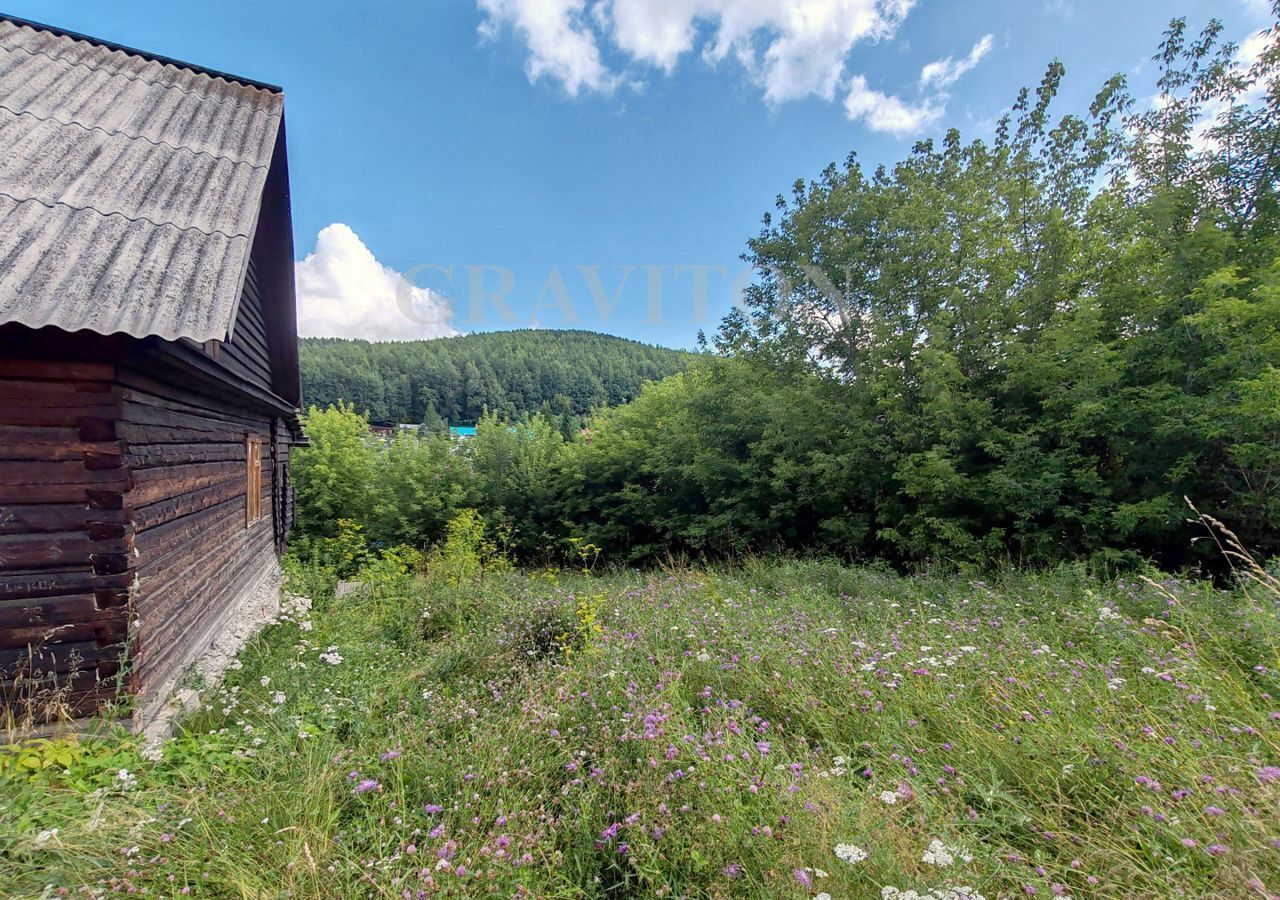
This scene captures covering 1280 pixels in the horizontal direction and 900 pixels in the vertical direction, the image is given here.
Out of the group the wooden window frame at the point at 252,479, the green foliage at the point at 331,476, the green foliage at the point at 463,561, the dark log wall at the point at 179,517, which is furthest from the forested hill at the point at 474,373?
the dark log wall at the point at 179,517

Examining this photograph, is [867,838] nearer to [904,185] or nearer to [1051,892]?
[1051,892]

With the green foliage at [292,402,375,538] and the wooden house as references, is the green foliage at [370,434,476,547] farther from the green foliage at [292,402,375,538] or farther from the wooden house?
the wooden house

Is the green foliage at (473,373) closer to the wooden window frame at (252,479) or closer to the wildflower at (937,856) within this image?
the wooden window frame at (252,479)

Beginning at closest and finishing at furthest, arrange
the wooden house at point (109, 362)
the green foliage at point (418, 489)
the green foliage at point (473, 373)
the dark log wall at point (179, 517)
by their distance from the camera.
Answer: the wooden house at point (109, 362) → the dark log wall at point (179, 517) → the green foliage at point (418, 489) → the green foliage at point (473, 373)

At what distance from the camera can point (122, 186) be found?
3125 mm

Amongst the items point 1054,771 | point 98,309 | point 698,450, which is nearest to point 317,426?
point 698,450

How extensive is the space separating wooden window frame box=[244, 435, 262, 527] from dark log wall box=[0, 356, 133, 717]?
125 inches

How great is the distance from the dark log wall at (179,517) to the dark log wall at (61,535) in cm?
10

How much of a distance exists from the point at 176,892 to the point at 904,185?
41.3ft

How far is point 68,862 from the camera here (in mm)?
1749

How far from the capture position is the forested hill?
36.2 meters

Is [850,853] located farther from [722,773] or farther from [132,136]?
[132,136]

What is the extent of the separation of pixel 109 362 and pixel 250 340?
3.13 m

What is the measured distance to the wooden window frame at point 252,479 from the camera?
224 inches
